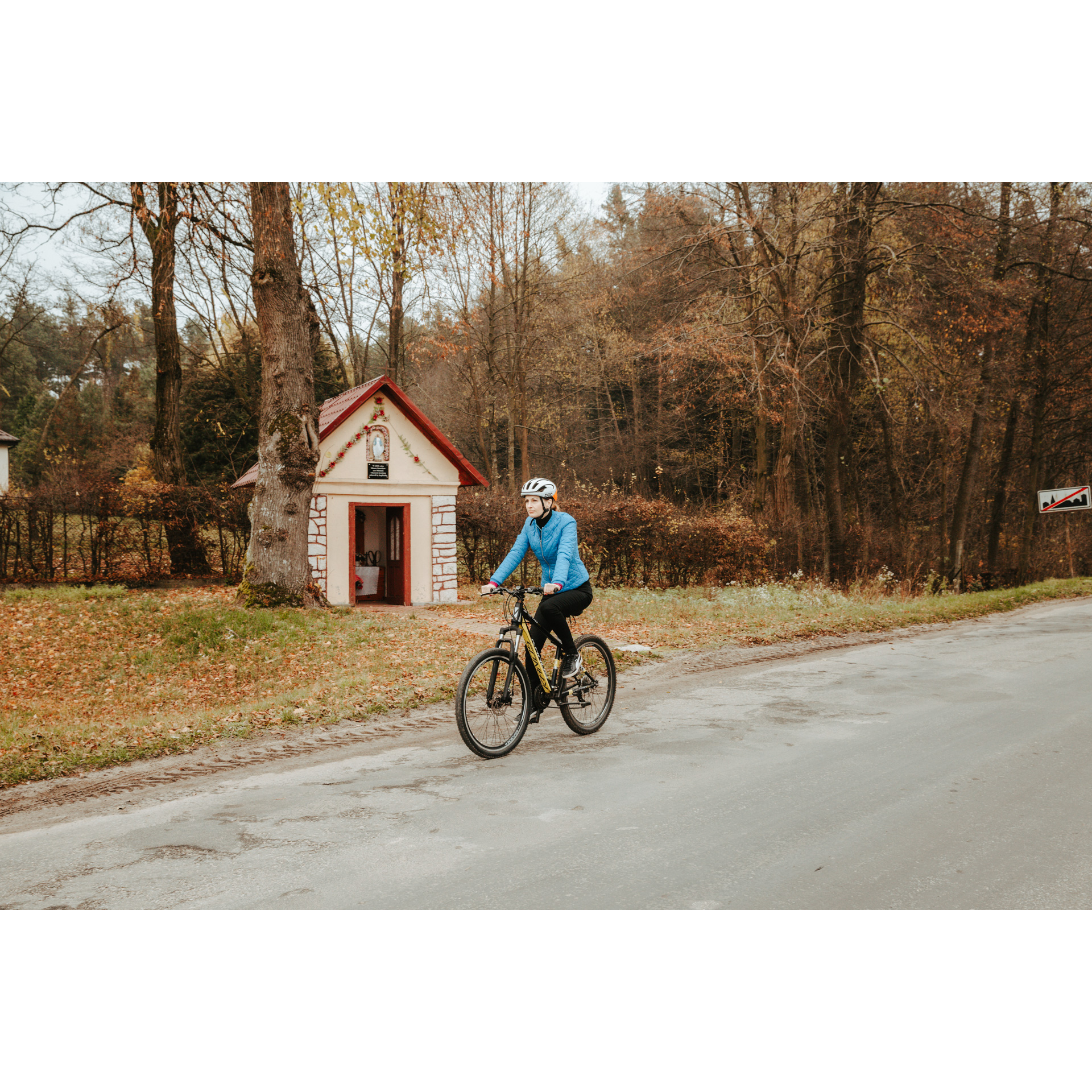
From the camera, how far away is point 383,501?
1912cm

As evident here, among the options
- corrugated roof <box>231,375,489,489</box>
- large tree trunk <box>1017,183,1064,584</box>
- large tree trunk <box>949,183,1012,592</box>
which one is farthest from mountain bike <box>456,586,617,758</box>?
large tree trunk <box>1017,183,1064,584</box>

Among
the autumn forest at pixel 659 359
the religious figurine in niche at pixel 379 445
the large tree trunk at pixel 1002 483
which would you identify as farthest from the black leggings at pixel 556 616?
the large tree trunk at pixel 1002 483

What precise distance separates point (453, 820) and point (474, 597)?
51.4ft

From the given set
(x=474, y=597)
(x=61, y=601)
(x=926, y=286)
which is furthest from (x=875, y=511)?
(x=61, y=601)

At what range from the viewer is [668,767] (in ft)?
20.7

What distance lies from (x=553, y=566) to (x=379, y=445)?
12526mm

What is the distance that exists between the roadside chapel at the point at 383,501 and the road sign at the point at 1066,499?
594 inches

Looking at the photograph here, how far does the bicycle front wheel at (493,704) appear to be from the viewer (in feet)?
21.0

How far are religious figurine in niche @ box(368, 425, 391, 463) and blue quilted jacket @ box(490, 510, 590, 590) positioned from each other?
40.3 feet

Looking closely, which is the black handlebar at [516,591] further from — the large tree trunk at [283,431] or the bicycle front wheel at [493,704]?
the large tree trunk at [283,431]

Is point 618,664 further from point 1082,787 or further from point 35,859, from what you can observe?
point 35,859

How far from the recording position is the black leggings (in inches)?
275

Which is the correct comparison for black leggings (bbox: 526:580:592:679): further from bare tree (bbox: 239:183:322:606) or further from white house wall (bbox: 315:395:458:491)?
white house wall (bbox: 315:395:458:491)

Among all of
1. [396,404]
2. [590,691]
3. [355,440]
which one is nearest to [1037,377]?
[396,404]
